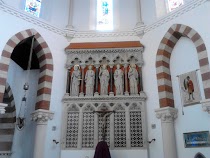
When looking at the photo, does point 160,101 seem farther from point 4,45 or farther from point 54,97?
point 4,45

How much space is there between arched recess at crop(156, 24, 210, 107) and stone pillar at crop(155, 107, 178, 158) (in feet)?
0.71

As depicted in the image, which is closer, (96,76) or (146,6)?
(96,76)

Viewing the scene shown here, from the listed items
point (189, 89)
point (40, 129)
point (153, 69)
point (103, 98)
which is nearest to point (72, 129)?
point (40, 129)

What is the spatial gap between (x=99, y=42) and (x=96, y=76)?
131 cm

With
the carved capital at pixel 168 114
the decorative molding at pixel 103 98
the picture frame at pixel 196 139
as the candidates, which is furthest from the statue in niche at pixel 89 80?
the picture frame at pixel 196 139

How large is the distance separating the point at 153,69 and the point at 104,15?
3233 mm

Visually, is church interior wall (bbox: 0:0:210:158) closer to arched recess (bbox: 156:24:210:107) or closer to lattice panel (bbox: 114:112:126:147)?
arched recess (bbox: 156:24:210:107)

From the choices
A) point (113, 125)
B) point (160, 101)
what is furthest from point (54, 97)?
point (160, 101)

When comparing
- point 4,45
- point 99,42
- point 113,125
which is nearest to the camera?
point 4,45

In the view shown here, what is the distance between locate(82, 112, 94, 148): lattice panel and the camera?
6.70m

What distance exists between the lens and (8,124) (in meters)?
7.63

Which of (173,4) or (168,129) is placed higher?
(173,4)

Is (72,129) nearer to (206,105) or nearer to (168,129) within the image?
(168,129)

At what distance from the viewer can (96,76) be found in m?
7.47
